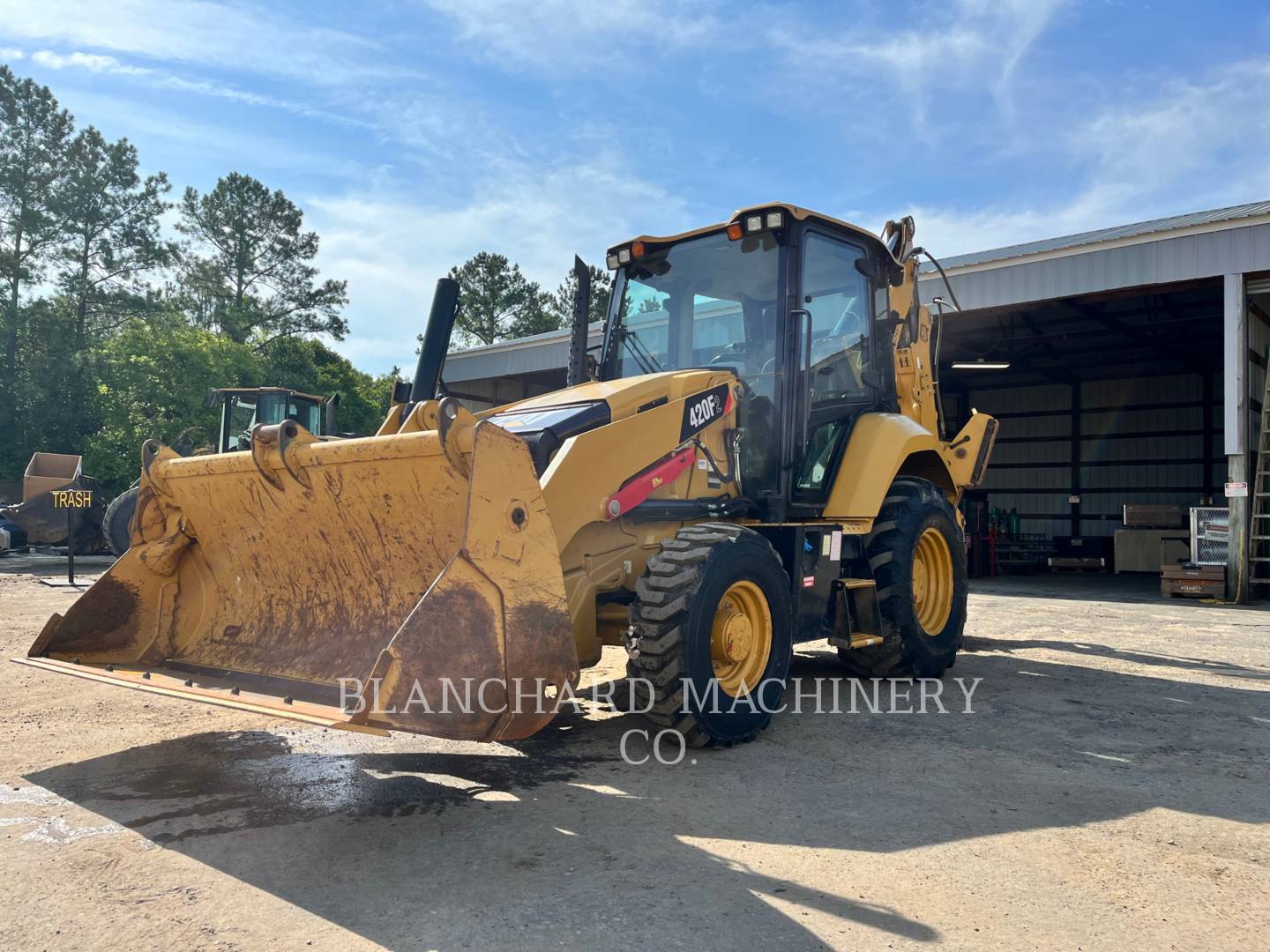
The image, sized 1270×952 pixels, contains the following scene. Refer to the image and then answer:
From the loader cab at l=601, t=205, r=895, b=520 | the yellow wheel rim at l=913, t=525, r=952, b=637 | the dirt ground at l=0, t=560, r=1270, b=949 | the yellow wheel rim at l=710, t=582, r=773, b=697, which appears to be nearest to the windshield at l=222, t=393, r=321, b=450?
the dirt ground at l=0, t=560, r=1270, b=949

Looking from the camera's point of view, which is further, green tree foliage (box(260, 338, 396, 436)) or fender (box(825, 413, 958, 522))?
green tree foliage (box(260, 338, 396, 436))

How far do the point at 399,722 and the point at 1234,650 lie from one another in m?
8.48

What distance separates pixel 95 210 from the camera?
114 feet

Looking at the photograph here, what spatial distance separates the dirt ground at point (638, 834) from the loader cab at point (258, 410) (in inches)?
399

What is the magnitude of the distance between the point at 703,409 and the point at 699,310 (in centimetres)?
104

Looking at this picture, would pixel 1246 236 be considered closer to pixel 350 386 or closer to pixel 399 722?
pixel 399 722

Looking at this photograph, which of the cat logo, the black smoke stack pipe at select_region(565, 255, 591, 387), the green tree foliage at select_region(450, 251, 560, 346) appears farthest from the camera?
the green tree foliage at select_region(450, 251, 560, 346)

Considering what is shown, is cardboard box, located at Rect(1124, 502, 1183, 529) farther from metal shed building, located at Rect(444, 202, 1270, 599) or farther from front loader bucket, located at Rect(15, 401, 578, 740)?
front loader bucket, located at Rect(15, 401, 578, 740)

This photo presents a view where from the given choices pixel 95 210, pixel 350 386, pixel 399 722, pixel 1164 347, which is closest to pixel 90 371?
pixel 95 210

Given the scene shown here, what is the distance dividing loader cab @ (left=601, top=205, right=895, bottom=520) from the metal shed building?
23.5ft

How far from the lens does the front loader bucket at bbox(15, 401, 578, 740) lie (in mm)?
3467

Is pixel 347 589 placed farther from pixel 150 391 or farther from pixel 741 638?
pixel 150 391

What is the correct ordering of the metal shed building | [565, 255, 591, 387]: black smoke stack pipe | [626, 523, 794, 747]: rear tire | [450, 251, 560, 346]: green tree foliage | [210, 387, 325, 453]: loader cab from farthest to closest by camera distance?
[450, 251, 560, 346]: green tree foliage, [210, 387, 325, 453]: loader cab, the metal shed building, [565, 255, 591, 387]: black smoke stack pipe, [626, 523, 794, 747]: rear tire

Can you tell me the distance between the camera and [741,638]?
16.1 feet
